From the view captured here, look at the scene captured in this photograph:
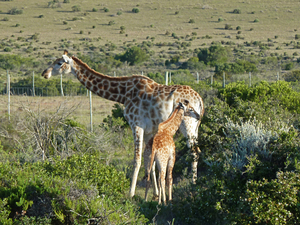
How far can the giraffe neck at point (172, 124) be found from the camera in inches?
290

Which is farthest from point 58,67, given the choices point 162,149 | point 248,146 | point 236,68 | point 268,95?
point 236,68

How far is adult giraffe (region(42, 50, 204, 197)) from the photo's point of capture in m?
8.46

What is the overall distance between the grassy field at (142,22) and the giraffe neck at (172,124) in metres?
45.2

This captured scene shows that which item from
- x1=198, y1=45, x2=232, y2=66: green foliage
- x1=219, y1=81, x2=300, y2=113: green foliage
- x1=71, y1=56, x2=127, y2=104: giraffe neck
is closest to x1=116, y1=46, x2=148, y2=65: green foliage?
x1=198, y1=45, x2=232, y2=66: green foliage

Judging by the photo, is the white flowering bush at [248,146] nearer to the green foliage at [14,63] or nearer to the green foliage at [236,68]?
the green foliage at [236,68]

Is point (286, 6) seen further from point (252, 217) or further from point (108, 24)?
point (252, 217)

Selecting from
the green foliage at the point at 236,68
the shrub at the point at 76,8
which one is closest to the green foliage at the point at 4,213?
the green foliage at the point at 236,68

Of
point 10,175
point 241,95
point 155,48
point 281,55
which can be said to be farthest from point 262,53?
point 10,175

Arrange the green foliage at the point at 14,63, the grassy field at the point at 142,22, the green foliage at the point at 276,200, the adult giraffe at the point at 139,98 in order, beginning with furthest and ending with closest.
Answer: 1. the grassy field at the point at 142,22
2. the green foliage at the point at 14,63
3. the adult giraffe at the point at 139,98
4. the green foliage at the point at 276,200

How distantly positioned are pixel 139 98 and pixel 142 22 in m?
61.8

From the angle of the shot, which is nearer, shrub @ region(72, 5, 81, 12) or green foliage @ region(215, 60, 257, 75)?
green foliage @ region(215, 60, 257, 75)

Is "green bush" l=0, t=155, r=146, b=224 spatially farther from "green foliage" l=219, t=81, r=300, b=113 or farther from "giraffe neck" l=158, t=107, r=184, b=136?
"green foliage" l=219, t=81, r=300, b=113

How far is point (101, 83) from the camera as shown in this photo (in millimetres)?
9117

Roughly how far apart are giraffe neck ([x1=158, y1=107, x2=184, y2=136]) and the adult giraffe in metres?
0.43
